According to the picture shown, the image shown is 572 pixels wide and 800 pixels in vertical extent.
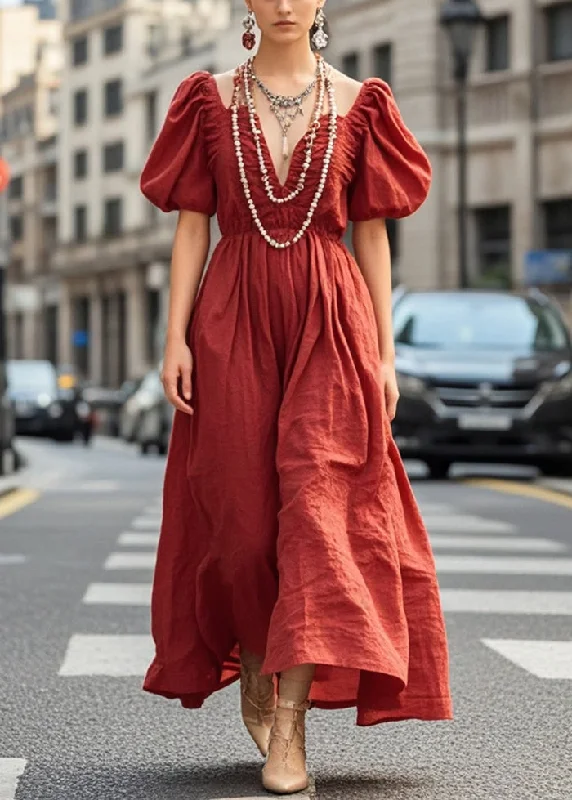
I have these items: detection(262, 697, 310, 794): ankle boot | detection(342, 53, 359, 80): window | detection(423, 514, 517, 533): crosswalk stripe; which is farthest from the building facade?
detection(262, 697, 310, 794): ankle boot

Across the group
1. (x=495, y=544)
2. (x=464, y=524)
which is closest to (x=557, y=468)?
(x=464, y=524)

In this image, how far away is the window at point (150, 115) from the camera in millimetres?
78312

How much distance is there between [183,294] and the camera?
5277 millimetres

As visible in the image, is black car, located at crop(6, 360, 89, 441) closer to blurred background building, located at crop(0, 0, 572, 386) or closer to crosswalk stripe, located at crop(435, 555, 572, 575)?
blurred background building, located at crop(0, 0, 572, 386)

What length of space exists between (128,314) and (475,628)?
71967mm

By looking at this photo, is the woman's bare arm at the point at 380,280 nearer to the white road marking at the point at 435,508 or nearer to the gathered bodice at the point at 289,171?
the gathered bodice at the point at 289,171

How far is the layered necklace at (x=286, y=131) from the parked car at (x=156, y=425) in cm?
2530

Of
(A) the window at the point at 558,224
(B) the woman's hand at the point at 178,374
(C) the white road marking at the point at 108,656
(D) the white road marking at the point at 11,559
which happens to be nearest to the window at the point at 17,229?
(A) the window at the point at 558,224

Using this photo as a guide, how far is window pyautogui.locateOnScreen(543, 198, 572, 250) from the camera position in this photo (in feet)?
142

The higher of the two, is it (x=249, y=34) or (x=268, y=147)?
(x=249, y=34)

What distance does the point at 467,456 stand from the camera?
18.6m

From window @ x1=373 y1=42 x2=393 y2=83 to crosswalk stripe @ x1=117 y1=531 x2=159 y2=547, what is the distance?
3559cm

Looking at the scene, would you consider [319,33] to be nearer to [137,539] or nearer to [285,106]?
[285,106]

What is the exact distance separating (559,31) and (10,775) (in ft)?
129
